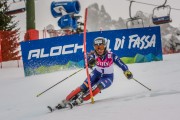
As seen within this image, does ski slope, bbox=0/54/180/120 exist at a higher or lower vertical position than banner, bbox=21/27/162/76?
lower

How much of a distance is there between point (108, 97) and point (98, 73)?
0.99m

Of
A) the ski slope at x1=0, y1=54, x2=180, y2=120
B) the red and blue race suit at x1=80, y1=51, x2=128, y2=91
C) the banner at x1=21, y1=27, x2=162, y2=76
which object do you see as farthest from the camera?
the banner at x1=21, y1=27, x2=162, y2=76

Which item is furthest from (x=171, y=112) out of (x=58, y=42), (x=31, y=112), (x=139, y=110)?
(x=58, y=42)

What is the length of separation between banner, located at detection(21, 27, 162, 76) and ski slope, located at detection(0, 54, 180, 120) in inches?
20.7

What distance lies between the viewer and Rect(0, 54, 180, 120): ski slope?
4.69 m

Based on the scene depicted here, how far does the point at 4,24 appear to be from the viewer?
1941cm

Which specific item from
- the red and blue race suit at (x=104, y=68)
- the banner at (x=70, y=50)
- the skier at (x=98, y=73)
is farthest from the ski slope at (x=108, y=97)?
the banner at (x=70, y=50)

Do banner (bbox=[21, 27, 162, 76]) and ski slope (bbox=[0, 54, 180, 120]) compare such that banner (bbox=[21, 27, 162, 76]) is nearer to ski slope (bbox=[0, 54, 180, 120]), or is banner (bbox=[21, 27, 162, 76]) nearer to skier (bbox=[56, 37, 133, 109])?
ski slope (bbox=[0, 54, 180, 120])

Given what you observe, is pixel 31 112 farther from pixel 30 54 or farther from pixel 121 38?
pixel 121 38

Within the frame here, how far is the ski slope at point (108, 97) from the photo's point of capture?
469cm

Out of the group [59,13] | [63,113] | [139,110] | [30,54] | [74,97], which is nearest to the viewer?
[139,110]

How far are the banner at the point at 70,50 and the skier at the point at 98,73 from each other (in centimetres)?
536

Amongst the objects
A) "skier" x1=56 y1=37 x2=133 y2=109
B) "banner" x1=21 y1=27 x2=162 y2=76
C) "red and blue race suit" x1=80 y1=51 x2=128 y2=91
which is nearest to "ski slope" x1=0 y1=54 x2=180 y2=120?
"skier" x1=56 y1=37 x2=133 y2=109

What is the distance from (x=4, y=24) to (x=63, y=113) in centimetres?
1482
